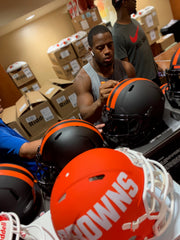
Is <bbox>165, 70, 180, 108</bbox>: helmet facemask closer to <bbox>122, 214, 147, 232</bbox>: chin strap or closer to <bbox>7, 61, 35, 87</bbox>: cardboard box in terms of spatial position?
<bbox>122, 214, 147, 232</bbox>: chin strap

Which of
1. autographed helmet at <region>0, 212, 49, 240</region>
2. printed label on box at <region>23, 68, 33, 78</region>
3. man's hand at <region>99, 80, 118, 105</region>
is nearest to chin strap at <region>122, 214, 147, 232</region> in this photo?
autographed helmet at <region>0, 212, 49, 240</region>

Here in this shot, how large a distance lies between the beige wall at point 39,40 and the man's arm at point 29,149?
235 cm

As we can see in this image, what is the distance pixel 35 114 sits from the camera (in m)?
2.29

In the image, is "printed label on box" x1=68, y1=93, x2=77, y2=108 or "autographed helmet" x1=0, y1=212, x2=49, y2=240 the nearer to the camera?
"autographed helmet" x1=0, y1=212, x2=49, y2=240

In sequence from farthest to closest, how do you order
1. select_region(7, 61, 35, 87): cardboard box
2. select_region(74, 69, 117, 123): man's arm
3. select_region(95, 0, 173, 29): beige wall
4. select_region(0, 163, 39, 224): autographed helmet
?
select_region(95, 0, 173, 29): beige wall → select_region(7, 61, 35, 87): cardboard box → select_region(74, 69, 117, 123): man's arm → select_region(0, 163, 39, 224): autographed helmet

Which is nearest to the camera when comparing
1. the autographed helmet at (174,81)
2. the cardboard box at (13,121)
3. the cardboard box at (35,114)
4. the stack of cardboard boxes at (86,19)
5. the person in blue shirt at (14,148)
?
the autographed helmet at (174,81)

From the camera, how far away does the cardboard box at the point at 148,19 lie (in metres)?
3.18

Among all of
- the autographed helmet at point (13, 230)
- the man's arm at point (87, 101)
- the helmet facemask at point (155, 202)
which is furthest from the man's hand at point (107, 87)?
the autographed helmet at point (13, 230)

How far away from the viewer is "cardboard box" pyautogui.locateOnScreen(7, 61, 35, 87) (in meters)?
2.79

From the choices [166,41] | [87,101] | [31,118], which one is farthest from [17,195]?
[166,41]

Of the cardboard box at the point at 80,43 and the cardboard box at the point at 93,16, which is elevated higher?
the cardboard box at the point at 93,16

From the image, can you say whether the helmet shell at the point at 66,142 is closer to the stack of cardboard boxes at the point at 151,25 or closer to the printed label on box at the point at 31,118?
the printed label on box at the point at 31,118

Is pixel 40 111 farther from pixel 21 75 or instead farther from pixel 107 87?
pixel 107 87

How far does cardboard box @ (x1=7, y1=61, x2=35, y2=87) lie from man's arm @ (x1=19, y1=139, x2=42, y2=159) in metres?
1.98
